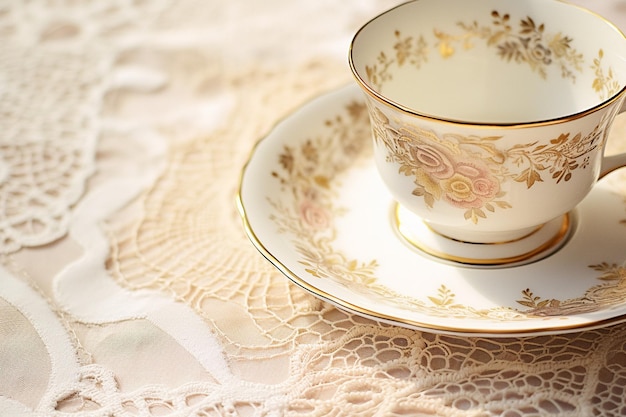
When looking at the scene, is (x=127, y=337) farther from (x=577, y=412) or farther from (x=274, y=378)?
(x=577, y=412)

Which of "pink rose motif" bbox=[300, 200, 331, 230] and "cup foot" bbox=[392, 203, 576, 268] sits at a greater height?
"cup foot" bbox=[392, 203, 576, 268]

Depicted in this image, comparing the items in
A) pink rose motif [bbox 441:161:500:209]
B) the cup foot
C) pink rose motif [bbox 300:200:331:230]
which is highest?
pink rose motif [bbox 441:161:500:209]

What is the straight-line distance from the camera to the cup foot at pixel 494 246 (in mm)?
771

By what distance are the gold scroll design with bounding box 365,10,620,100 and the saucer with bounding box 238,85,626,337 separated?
0.13 metres

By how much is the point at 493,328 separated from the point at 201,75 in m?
0.77

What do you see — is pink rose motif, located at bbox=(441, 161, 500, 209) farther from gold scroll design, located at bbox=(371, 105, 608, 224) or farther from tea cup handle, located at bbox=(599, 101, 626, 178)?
tea cup handle, located at bbox=(599, 101, 626, 178)

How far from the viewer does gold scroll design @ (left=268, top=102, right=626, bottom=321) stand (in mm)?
694

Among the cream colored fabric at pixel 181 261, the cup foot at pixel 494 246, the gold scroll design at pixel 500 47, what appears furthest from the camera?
the gold scroll design at pixel 500 47

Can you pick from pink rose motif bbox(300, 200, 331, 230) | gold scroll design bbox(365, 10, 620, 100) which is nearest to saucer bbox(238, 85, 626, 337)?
pink rose motif bbox(300, 200, 331, 230)

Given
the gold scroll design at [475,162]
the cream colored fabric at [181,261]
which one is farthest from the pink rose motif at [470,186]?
the cream colored fabric at [181,261]

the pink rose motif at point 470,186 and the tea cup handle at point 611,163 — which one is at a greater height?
the pink rose motif at point 470,186

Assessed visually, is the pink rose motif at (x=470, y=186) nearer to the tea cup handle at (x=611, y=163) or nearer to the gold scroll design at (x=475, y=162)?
the gold scroll design at (x=475, y=162)

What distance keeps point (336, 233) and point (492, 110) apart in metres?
0.28

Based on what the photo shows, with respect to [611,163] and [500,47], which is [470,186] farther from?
[500,47]
